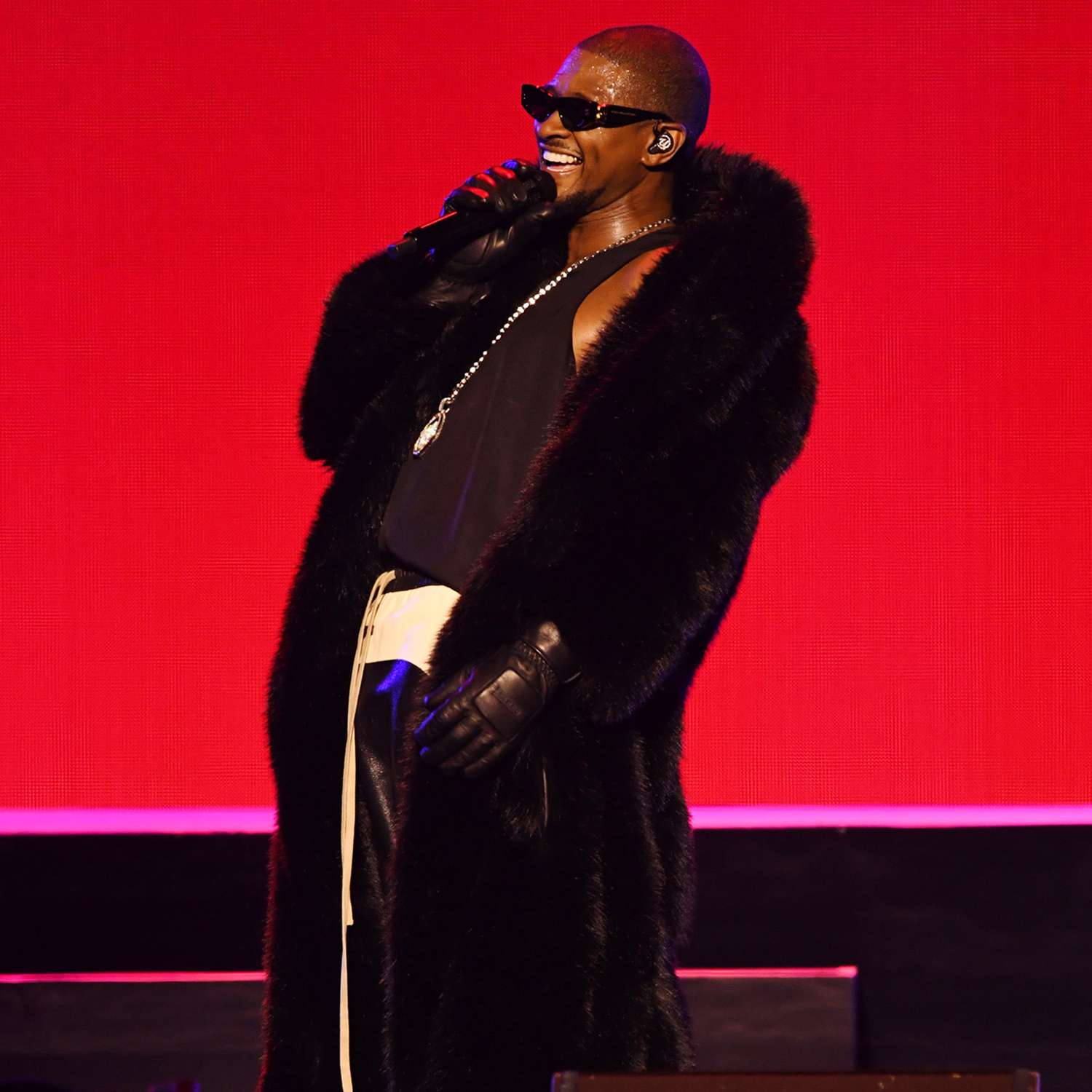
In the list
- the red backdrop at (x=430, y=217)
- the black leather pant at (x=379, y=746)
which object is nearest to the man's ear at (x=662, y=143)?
the black leather pant at (x=379, y=746)

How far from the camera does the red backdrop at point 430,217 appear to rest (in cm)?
279

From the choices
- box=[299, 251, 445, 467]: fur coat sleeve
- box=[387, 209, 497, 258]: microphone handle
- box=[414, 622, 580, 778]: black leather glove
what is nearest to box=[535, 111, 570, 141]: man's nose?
box=[387, 209, 497, 258]: microphone handle

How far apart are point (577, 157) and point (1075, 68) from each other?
145 cm

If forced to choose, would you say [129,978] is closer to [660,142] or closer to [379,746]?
[379,746]

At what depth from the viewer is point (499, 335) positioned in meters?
1.76

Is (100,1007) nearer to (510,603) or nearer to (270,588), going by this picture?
(270,588)

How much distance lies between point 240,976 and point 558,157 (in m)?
1.44

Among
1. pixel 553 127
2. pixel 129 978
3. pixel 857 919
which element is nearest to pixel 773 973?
pixel 857 919

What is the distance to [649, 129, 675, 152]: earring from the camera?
1.76m

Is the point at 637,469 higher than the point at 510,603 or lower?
higher

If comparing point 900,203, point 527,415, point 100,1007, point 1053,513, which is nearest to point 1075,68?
point 900,203

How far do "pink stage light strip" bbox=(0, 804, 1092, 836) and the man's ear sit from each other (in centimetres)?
125

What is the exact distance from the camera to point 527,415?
1.63 metres

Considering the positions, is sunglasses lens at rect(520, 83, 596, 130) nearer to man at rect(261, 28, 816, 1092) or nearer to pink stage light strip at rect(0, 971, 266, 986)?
man at rect(261, 28, 816, 1092)
